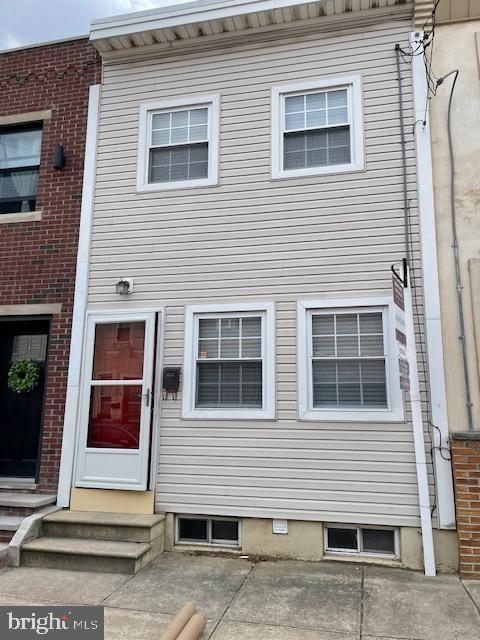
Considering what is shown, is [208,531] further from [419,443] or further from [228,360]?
[419,443]

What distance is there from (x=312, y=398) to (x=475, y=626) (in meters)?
2.35

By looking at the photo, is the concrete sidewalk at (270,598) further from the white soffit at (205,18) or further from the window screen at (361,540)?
the white soffit at (205,18)

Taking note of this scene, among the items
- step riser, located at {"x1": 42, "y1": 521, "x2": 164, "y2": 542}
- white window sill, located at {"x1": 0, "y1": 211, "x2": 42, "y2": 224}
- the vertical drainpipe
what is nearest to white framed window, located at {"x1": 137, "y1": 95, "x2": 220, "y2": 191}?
white window sill, located at {"x1": 0, "y1": 211, "x2": 42, "y2": 224}

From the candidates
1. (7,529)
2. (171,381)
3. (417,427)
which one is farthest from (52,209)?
(417,427)

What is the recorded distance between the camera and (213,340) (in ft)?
18.0

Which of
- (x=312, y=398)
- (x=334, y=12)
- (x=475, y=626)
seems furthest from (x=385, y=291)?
(x=334, y=12)

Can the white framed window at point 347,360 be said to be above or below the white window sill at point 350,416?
above

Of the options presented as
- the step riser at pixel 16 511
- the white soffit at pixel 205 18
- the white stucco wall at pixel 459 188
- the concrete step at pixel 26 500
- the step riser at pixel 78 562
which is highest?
the white soffit at pixel 205 18

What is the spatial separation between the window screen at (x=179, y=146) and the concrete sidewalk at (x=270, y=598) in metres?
4.45

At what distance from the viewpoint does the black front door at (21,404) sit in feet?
19.8

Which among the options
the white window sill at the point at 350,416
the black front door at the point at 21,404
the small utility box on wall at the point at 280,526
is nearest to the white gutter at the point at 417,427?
the white window sill at the point at 350,416

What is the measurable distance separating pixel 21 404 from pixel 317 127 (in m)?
5.08

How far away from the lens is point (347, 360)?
507 centimetres

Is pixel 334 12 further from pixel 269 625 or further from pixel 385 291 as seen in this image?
pixel 269 625
